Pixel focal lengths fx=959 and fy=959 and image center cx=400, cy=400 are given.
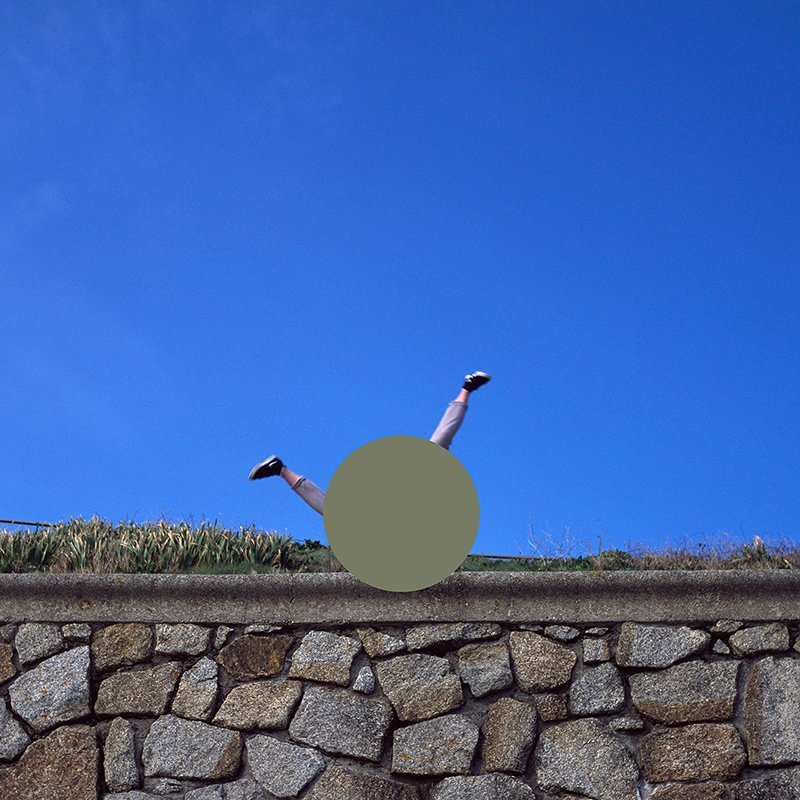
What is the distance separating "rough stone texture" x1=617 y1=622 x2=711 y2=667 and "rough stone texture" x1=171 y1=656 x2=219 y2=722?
2.22 meters

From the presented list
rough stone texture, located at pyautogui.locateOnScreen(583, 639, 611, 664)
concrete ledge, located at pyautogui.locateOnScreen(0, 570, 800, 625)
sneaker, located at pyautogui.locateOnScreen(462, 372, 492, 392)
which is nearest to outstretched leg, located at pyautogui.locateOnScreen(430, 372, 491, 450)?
sneaker, located at pyautogui.locateOnScreen(462, 372, 492, 392)

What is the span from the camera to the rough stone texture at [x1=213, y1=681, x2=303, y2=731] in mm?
5191

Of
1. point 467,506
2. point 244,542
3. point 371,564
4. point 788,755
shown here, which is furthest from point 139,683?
point 788,755

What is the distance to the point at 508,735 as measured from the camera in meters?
5.06

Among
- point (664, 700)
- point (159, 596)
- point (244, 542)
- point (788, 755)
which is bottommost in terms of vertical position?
point (788, 755)

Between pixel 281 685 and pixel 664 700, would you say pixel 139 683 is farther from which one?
pixel 664 700

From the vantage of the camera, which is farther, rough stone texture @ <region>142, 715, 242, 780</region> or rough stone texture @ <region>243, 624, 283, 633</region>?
rough stone texture @ <region>243, 624, 283, 633</region>

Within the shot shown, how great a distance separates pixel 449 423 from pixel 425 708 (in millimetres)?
2743

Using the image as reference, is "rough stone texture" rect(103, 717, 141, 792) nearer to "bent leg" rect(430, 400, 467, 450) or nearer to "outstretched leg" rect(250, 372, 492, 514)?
"outstretched leg" rect(250, 372, 492, 514)

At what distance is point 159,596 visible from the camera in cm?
550

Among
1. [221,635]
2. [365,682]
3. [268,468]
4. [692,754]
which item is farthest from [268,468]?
[692,754]

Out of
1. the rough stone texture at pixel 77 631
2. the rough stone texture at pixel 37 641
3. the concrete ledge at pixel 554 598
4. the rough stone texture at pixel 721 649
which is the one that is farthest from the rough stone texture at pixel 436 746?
the rough stone texture at pixel 37 641

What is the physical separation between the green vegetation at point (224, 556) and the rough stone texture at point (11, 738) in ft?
3.00

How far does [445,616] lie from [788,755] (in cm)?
192
